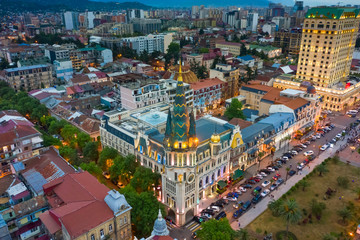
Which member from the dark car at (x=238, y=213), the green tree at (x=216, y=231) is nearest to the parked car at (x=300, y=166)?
the dark car at (x=238, y=213)

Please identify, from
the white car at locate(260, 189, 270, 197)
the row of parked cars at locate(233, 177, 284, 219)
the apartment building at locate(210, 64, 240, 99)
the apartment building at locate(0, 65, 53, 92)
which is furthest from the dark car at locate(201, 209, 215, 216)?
the apartment building at locate(0, 65, 53, 92)

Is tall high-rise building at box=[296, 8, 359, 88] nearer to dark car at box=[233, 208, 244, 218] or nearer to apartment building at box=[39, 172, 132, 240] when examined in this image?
dark car at box=[233, 208, 244, 218]

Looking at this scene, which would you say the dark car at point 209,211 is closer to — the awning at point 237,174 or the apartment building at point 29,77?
the awning at point 237,174

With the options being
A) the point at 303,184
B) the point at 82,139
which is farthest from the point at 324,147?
the point at 82,139

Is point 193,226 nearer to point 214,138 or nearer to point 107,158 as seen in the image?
point 214,138

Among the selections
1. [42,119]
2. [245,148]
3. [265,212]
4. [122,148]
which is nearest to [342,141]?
[245,148]

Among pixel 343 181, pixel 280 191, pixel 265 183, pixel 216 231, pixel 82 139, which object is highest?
pixel 82 139

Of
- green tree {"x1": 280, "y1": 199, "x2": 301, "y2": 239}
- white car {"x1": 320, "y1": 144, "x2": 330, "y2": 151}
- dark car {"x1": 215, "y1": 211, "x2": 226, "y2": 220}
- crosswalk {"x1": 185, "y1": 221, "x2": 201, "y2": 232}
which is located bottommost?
crosswalk {"x1": 185, "y1": 221, "x2": 201, "y2": 232}
